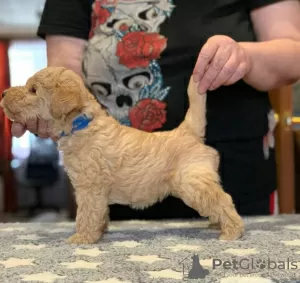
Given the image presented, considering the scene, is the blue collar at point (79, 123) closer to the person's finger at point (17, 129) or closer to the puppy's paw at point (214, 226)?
the person's finger at point (17, 129)

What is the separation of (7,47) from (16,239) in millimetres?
2722

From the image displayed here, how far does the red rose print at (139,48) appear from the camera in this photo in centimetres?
110

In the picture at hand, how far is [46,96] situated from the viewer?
904mm

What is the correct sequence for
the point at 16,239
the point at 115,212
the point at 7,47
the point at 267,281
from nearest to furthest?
the point at 267,281
the point at 16,239
the point at 115,212
the point at 7,47

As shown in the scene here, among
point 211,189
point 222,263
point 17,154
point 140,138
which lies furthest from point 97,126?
point 17,154

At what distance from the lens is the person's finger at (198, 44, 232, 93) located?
3.02ft

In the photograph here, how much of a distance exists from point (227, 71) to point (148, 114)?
0.77 ft

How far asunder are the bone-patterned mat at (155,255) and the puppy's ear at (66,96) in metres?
0.22

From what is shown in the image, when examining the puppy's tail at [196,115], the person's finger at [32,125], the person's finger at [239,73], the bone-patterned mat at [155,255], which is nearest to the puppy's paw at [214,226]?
the bone-patterned mat at [155,255]

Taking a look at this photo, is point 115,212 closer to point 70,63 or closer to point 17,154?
point 70,63

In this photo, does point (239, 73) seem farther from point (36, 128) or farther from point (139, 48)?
point (36, 128)

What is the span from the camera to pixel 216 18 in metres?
1.10

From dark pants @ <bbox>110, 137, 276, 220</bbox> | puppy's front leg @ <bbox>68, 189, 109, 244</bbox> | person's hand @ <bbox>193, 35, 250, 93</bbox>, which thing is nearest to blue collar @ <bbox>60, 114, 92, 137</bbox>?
puppy's front leg @ <bbox>68, 189, 109, 244</bbox>

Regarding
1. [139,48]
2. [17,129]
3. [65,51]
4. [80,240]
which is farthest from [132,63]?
[80,240]
